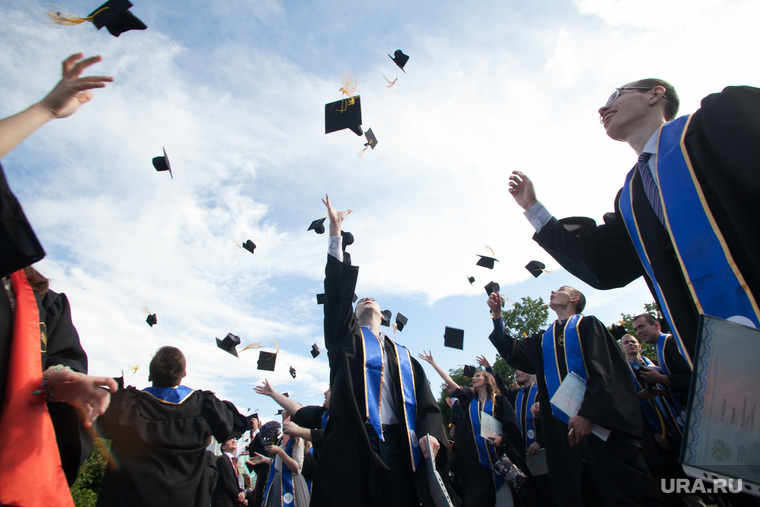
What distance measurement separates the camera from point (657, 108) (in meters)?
2.10

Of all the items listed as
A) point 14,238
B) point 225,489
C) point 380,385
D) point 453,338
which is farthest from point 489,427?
point 14,238

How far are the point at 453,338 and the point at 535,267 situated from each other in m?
2.00

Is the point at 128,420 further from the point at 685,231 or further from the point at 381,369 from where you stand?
the point at 685,231

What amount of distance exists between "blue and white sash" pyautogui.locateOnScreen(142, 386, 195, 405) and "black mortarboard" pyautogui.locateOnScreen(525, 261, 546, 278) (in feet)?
17.6

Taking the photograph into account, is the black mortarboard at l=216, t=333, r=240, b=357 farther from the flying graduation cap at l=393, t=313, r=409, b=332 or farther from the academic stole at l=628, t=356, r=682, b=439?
the academic stole at l=628, t=356, r=682, b=439

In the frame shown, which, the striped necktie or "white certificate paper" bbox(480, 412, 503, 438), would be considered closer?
the striped necktie

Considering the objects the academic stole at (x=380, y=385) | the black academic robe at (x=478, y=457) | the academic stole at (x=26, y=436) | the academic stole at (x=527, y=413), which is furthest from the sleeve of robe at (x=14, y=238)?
the academic stole at (x=527, y=413)

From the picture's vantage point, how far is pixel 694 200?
1.45 m

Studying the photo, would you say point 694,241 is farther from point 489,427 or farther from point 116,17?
point 116,17

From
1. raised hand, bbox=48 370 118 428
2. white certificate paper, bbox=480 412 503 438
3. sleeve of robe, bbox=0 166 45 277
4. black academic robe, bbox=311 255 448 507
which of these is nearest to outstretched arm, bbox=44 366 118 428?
raised hand, bbox=48 370 118 428

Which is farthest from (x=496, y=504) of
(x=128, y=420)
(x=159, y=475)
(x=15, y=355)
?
(x=15, y=355)

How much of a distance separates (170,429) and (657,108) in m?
3.82

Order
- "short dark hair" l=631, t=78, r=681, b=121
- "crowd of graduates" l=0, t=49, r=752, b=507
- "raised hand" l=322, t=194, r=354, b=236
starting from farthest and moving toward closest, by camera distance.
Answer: "raised hand" l=322, t=194, r=354, b=236 < "short dark hair" l=631, t=78, r=681, b=121 < "crowd of graduates" l=0, t=49, r=752, b=507

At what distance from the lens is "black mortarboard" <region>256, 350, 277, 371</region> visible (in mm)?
7117
